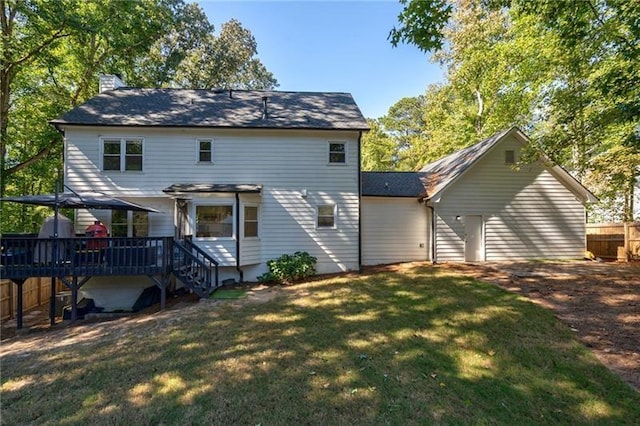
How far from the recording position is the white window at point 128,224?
11172 millimetres

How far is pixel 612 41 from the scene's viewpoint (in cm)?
1037

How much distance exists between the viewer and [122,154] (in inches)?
446

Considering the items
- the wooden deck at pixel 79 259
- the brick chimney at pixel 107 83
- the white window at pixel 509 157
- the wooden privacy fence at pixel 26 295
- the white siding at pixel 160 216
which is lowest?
the wooden privacy fence at pixel 26 295

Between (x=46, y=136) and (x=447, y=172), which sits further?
(x=46, y=136)

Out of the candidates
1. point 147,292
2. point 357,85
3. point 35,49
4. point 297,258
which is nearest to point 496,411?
point 297,258

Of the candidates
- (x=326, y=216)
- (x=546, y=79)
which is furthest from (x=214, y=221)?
(x=546, y=79)

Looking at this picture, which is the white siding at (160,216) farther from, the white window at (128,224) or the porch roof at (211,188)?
the porch roof at (211,188)

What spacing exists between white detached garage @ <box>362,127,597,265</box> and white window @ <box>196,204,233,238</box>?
5.56m

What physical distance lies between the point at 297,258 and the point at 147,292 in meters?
5.10

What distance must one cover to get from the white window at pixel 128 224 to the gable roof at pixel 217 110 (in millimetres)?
3269

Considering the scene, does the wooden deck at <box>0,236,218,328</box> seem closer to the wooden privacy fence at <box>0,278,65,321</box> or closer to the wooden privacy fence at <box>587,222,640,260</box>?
the wooden privacy fence at <box>0,278,65,321</box>

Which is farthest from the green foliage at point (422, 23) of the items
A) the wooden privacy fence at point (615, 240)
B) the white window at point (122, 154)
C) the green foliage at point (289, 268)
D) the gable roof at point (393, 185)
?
the wooden privacy fence at point (615, 240)

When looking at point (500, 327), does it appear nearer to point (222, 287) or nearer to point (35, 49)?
point (222, 287)

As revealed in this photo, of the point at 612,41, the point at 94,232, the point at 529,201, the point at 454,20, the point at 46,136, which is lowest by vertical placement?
the point at 94,232
